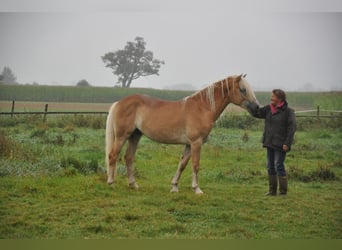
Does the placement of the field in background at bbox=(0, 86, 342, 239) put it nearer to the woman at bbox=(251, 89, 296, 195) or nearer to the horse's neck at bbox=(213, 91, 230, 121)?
the woman at bbox=(251, 89, 296, 195)

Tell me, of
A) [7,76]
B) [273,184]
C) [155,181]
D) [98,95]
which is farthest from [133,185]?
[7,76]

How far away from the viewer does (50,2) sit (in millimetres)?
5477

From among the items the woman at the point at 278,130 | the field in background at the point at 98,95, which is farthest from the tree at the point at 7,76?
the woman at the point at 278,130

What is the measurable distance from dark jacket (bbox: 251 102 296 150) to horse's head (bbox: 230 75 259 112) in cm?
10

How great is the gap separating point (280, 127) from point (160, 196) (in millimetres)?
2048

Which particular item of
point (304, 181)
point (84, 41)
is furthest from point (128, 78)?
point (304, 181)

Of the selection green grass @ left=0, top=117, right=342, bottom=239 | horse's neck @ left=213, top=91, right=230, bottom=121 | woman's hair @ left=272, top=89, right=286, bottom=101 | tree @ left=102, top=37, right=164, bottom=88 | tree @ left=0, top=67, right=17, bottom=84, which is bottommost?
green grass @ left=0, top=117, right=342, bottom=239

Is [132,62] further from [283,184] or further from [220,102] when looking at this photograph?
[283,184]

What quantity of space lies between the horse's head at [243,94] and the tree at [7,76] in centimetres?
429

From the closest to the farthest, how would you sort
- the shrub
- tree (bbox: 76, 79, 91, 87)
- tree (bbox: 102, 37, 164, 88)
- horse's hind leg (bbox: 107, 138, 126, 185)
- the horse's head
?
the horse's head < horse's hind leg (bbox: 107, 138, 126, 185) < the shrub < tree (bbox: 102, 37, 164, 88) < tree (bbox: 76, 79, 91, 87)

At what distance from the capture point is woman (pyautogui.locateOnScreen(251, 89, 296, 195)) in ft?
18.3

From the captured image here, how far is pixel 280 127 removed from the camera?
5676 mm

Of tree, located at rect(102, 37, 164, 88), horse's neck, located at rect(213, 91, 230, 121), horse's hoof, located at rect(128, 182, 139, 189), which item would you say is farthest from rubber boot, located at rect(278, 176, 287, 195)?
tree, located at rect(102, 37, 164, 88)

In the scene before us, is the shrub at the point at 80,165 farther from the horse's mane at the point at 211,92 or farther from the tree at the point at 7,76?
the horse's mane at the point at 211,92
